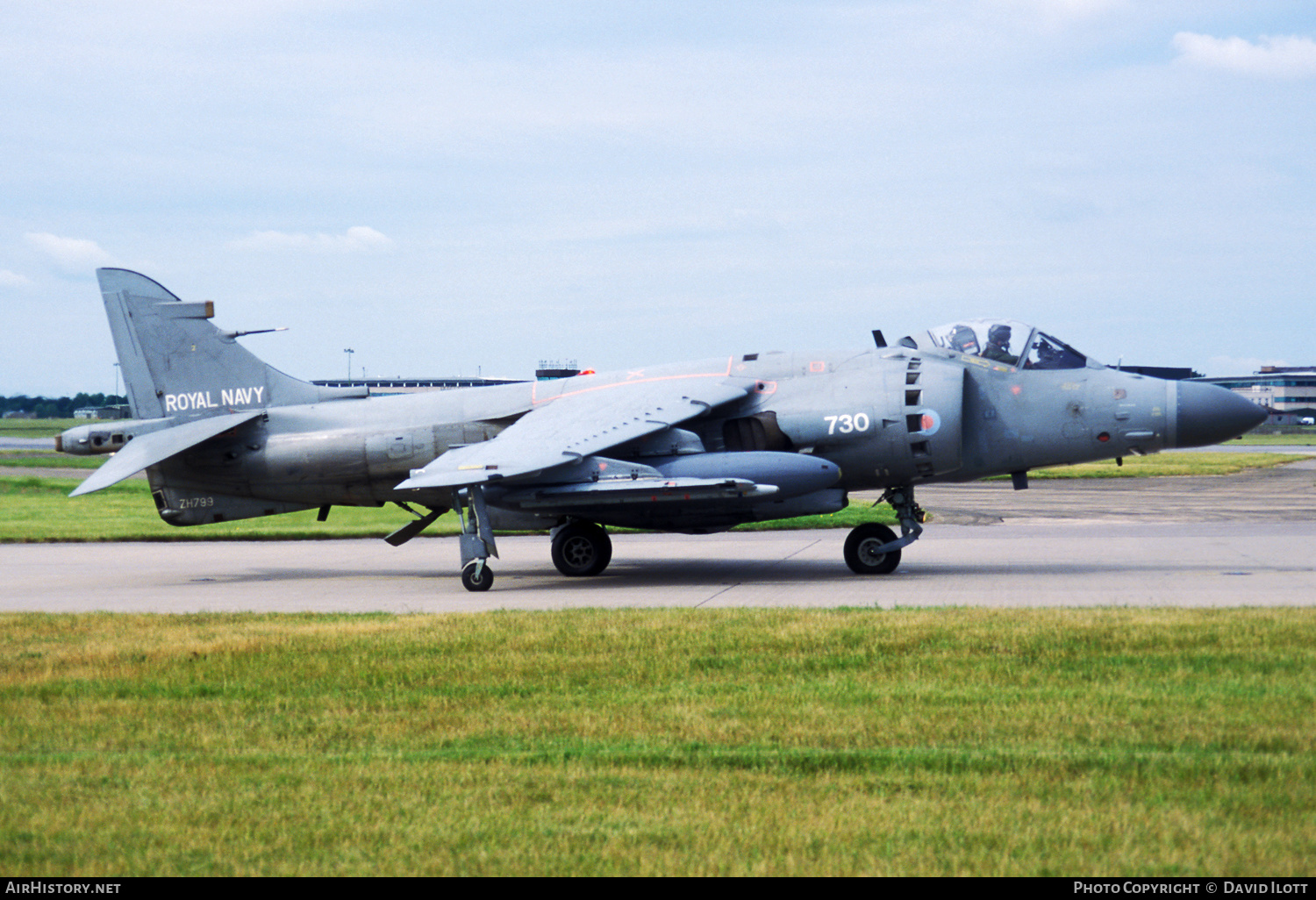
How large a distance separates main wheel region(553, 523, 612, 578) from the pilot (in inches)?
230

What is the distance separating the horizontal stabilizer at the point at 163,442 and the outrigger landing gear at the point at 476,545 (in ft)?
14.2

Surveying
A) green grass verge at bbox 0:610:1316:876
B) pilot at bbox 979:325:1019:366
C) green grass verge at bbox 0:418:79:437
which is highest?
green grass verge at bbox 0:418:79:437

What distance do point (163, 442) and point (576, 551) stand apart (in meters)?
6.14

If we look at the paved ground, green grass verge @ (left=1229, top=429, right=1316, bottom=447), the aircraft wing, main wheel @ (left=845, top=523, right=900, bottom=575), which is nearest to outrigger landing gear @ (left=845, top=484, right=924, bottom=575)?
main wheel @ (left=845, top=523, right=900, bottom=575)

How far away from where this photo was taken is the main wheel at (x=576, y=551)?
16453mm

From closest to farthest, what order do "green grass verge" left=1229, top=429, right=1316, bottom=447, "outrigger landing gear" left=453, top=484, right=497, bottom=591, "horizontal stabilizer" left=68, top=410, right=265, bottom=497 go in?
"outrigger landing gear" left=453, top=484, right=497, bottom=591, "horizontal stabilizer" left=68, top=410, right=265, bottom=497, "green grass verge" left=1229, top=429, right=1316, bottom=447

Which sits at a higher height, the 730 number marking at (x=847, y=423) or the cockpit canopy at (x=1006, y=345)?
the cockpit canopy at (x=1006, y=345)

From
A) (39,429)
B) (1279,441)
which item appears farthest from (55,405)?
(1279,441)

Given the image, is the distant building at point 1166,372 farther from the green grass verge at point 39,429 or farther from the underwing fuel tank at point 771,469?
the green grass verge at point 39,429

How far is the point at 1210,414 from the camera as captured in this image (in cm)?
1534

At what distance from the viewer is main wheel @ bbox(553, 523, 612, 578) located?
16453 millimetres

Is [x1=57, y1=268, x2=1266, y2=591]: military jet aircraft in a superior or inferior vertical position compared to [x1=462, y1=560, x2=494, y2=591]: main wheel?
superior

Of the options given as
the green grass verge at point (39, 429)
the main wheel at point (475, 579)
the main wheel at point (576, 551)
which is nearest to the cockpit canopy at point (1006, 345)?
the main wheel at point (576, 551)

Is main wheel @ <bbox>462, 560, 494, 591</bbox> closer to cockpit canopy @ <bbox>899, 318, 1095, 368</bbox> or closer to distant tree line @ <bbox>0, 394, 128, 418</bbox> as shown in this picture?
cockpit canopy @ <bbox>899, 318, 1095, 368</bbox>
